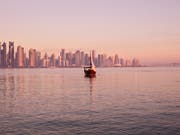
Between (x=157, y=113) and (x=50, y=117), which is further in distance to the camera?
(x=157, y=113)

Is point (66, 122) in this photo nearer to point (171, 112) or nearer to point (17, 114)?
point (17, 114)

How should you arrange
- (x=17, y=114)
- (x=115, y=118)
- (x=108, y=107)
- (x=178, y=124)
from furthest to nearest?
(x=108, y=107) → (x=17, y=114) → (x=115, y=118) → (x=178, y=124)

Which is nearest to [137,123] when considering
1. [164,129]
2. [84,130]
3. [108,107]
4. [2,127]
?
[164,129]

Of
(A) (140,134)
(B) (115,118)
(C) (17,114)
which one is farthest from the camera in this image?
(C) (17,114)

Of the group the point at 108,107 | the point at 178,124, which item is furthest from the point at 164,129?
the point at 108,107

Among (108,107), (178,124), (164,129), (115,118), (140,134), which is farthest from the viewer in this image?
(108,107)

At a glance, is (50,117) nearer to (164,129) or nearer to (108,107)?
(108,107)

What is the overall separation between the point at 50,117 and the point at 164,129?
14.5m

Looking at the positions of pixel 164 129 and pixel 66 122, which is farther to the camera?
pixel 66 122

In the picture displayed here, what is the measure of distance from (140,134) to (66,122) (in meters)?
9.38

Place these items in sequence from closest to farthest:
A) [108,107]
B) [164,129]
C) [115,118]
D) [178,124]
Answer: [164,129]
[178,124]
[115,118]
[108,107]

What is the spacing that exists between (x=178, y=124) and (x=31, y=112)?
2015 cm

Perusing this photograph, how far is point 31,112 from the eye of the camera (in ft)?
119

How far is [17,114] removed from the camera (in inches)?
1385
